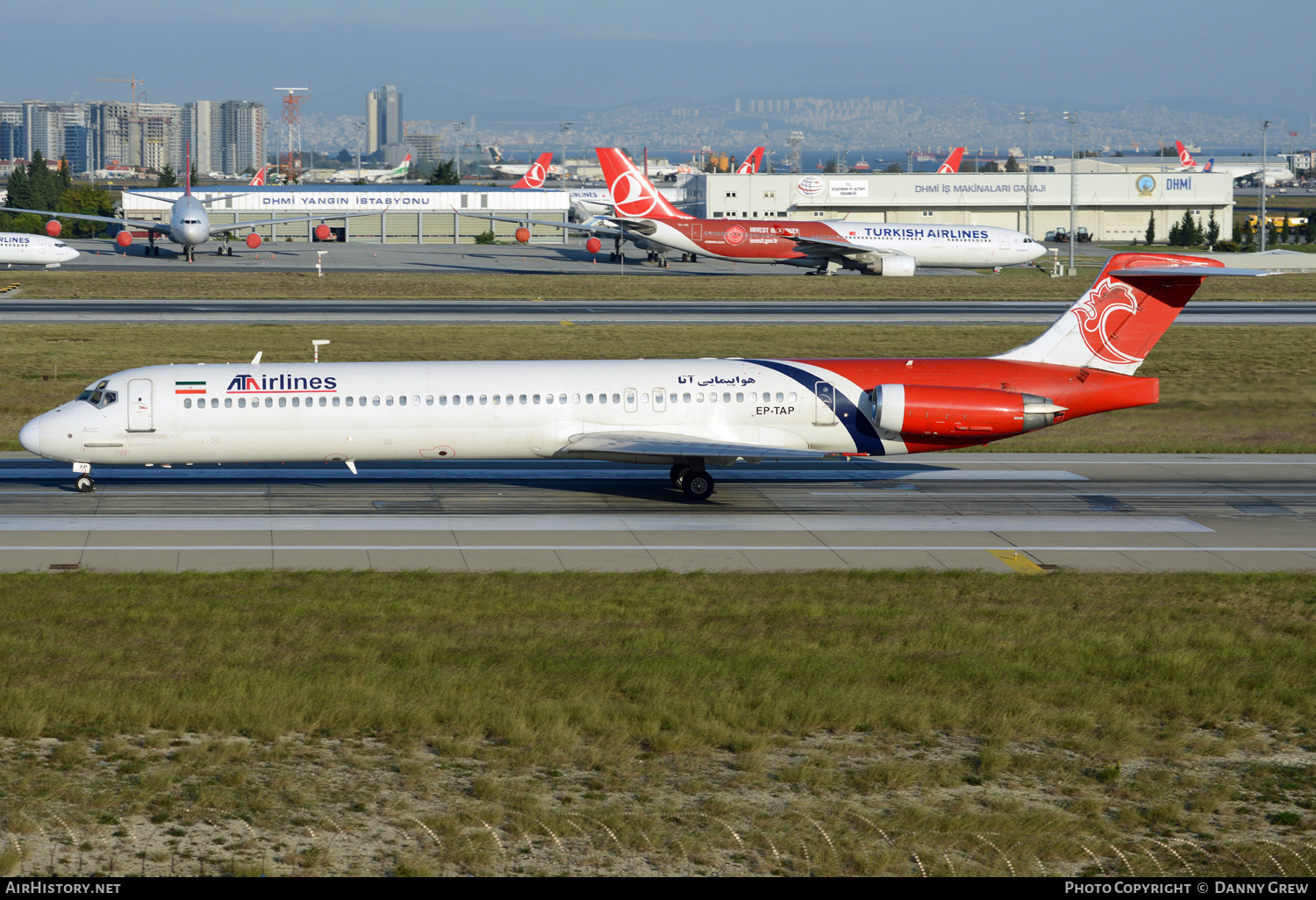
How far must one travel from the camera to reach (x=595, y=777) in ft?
46.1

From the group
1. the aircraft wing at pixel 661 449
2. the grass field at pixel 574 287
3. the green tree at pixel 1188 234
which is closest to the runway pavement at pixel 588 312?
the grass field at pixel 574 287

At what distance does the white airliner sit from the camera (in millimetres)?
82562

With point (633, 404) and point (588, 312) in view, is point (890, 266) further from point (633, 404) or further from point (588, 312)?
point (633, 404)

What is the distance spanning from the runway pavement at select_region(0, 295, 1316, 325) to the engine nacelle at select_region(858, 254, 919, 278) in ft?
44.8

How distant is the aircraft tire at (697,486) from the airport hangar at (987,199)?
100919mm

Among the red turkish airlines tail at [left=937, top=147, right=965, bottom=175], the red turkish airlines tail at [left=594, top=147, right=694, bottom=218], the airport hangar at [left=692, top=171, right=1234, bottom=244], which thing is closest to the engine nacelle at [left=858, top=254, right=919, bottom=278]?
the red turkish airlines tail at [left=594, top=147, right=694, bottom=218]

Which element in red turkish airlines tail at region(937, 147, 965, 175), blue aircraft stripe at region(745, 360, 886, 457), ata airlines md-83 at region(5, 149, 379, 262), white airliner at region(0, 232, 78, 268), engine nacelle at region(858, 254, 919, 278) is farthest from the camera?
red turkish airlines tail at region(937, 147, 965, 175)

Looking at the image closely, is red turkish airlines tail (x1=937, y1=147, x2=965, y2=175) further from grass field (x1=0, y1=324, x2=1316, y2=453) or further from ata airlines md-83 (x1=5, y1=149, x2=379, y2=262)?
A: grass field (x1=0, y1=324, x2=1316, y2=453)

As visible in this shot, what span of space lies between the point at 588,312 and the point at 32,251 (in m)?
41.5

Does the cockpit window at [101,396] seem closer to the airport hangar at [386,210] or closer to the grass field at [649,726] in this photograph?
the grass field at [649,726]

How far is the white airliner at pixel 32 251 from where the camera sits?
271 ft

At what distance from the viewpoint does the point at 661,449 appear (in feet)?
96.7

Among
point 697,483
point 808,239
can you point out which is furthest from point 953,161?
point 697,483

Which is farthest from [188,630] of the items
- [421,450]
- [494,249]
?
[494,249]
